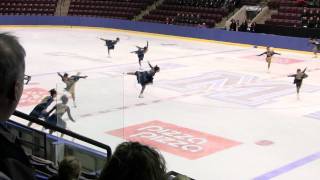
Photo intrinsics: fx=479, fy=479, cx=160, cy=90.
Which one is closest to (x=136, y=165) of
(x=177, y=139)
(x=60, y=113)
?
(x=60, y=113)

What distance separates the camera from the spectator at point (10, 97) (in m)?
1.26

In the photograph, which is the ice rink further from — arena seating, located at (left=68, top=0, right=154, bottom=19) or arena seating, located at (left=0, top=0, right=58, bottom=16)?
arena seating, located at (left=0, top=0, right=58, bottom=16)

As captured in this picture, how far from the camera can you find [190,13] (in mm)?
30625

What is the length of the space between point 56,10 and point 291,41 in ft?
63.3

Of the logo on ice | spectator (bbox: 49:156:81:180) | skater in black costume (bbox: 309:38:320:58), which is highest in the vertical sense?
spectator (bbox: 49:156:81:180)

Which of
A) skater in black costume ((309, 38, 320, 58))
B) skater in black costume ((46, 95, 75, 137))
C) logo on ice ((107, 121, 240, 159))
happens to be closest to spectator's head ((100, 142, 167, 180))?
skater in black costume ((46, 95, 75, 137))

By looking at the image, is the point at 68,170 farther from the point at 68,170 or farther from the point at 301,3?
the point at 301,3

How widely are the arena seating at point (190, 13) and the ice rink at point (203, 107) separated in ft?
24.8

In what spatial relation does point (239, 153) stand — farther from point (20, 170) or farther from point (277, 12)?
point (277, 12)

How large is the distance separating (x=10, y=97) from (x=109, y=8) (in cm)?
3441

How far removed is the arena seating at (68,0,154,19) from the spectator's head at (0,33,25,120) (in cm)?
3281

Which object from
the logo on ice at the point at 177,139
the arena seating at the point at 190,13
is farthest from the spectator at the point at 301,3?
the logo on ice at the point at 177,139

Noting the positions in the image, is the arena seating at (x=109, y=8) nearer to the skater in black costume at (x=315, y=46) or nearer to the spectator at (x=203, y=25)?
the spectator at (x=203, y=25)

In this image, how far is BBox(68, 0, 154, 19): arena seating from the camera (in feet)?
113
